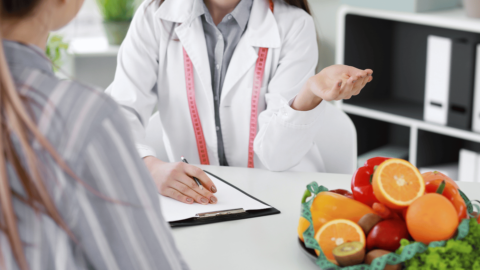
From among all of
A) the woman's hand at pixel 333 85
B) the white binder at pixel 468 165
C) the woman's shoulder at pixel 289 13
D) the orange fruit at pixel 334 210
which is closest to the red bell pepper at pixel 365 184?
the orange fruit at pixel 334 210

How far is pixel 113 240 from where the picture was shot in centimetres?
44

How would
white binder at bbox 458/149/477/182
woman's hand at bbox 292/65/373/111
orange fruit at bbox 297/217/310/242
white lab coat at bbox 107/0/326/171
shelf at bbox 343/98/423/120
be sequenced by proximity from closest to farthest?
orange fruit at bbox 297/217/310/242
woman's hand at bbox 292/65/373/111
white lab coat at bbox 107/0/326/171
white binder at bbox 458/149/477/182
shelf at bbox 343/98/423/120

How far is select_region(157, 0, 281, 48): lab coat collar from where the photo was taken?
1371mm

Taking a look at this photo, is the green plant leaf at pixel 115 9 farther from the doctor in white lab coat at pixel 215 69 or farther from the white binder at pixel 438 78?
the white binder at pixel 438 78

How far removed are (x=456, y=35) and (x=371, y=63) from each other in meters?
0.39

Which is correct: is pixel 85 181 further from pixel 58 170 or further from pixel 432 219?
pixel 432 219

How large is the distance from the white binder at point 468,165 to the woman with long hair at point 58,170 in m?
1.82

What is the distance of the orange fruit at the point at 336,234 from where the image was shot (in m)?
0.66

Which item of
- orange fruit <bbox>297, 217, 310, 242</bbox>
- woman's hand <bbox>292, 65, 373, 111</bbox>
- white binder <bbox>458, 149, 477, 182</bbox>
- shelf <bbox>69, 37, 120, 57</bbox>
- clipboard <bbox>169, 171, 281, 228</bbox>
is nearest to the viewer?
orange fruit <bbox>297, 217, 310, 242</bbox>

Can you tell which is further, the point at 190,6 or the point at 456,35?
the point at 456,35

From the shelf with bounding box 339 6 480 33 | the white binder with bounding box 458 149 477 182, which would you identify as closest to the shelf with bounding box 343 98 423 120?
the white binder with bounding box 458 149 477 182

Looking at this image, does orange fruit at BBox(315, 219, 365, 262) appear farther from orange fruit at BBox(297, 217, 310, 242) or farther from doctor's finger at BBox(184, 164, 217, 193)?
doctor's finger at BBox(184, 164, 217, 193)

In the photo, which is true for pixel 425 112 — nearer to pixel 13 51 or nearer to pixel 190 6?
pixel 190 6

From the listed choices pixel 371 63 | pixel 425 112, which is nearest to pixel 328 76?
pixel 425 112
